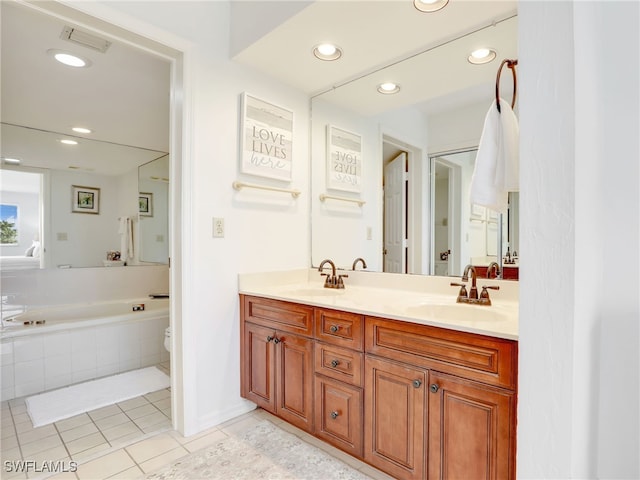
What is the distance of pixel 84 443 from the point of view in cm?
185

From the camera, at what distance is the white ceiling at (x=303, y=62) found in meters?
1.64

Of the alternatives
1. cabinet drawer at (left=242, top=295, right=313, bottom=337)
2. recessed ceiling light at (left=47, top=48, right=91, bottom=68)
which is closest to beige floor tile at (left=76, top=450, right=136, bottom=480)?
cabinet drawer at (left=242, top=295, right=313, bottom=337)

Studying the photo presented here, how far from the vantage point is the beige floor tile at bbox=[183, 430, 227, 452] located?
180 centimetres

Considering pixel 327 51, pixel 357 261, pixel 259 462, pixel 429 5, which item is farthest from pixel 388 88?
pixel 259 462

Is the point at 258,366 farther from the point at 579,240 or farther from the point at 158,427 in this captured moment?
the point at 579,240

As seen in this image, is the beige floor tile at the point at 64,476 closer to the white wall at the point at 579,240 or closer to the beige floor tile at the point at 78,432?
the beige floor tile at the point at 78,432

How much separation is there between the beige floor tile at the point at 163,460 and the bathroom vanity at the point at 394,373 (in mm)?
454

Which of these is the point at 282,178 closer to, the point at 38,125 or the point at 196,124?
the point at 196,124

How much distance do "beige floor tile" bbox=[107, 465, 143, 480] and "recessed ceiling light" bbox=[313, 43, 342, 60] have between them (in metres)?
2.34

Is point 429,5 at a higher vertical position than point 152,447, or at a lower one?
higher

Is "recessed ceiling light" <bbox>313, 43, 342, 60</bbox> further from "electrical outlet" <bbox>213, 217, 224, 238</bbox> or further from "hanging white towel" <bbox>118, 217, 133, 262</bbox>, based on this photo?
"hanging white towel" <bbox>118, 217, 133, 262</bbox>

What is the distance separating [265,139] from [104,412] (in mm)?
2026

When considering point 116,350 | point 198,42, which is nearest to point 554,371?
point 198,42

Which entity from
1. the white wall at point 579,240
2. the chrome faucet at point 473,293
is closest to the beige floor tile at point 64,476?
the white wall at point 579,240
